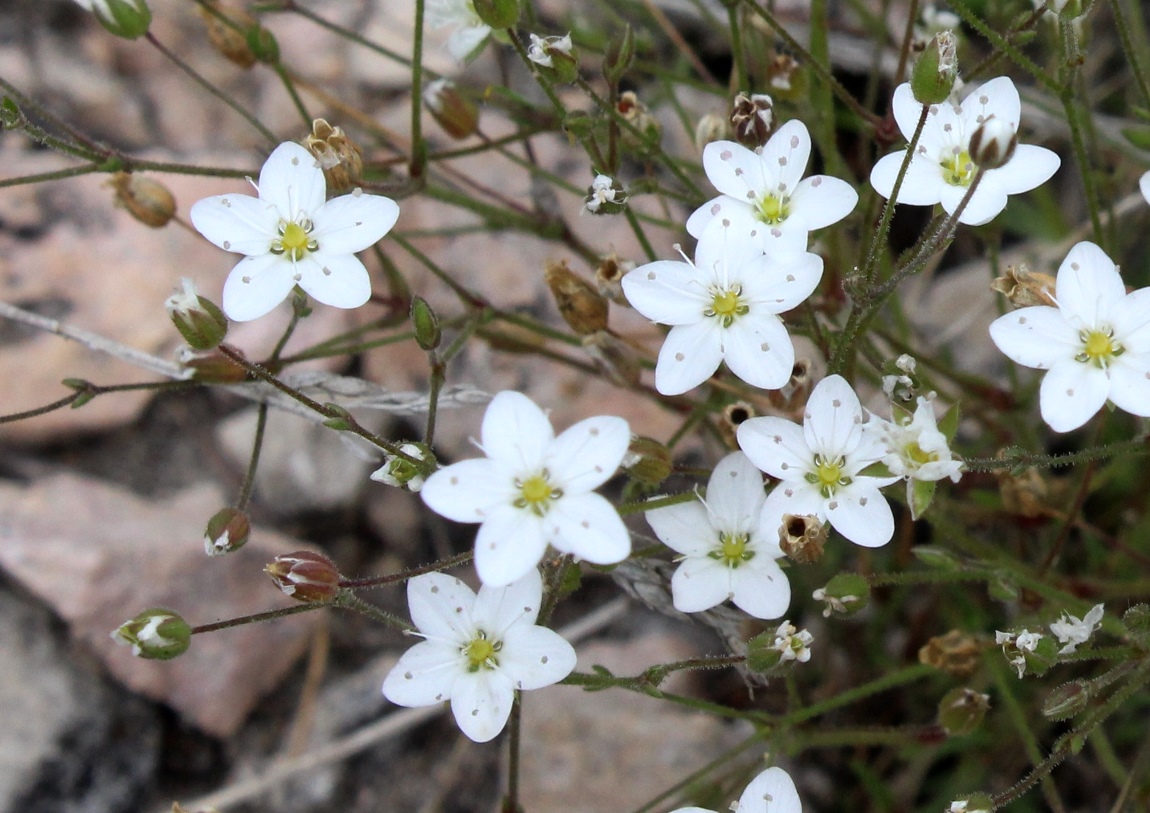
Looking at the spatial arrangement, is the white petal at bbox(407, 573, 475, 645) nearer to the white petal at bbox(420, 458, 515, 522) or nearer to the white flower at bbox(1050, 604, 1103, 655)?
the white petal at bbox(420, 458, 515, 522)

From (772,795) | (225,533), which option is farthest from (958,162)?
(225,533)

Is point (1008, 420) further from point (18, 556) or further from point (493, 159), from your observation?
point (18, 556)

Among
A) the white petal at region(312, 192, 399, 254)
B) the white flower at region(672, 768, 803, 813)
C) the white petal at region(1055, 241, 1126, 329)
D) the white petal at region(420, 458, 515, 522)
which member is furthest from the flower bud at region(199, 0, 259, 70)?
the white flower at region(672, 768, 803, 813)

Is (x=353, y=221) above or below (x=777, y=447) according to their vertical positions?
above

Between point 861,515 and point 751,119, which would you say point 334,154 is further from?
point 861,515

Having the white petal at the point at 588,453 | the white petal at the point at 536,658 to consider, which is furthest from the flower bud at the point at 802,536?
the white petal at the point at 536,658

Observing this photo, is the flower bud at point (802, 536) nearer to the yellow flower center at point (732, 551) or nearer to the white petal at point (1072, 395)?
the yellow flower center at point (732, 551)
